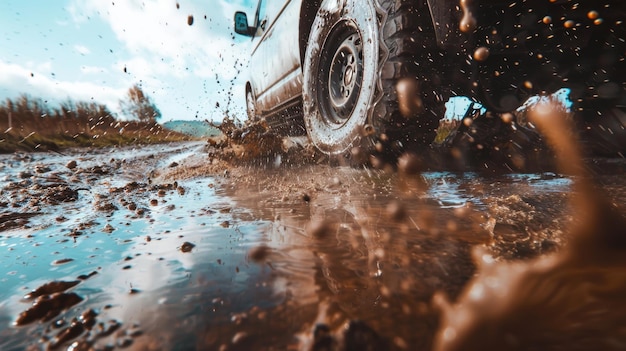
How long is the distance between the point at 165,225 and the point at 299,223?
0.55 meters

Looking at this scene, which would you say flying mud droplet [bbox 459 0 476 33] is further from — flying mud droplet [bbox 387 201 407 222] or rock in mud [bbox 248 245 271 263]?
rock in mud [bbox 248 245 271 263]

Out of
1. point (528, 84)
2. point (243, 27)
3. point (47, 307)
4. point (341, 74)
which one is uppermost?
point (243, 27)

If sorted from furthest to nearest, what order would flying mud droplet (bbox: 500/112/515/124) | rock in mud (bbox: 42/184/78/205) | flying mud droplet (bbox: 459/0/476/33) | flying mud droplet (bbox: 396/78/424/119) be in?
flying mud droplet (bbox: 500/112/515/124)
flying mud droplet (bbox: 396/78/424/119)
rock in mud (bbox: 42/184/78/205)
flying mud droplet (bbox: 459/0/476/33)

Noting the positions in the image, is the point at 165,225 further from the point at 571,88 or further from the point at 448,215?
the point at 571,88

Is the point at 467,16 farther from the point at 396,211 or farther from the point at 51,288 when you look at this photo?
the point at 51,288

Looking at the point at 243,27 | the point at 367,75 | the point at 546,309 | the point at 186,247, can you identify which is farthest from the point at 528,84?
the point at 243,27

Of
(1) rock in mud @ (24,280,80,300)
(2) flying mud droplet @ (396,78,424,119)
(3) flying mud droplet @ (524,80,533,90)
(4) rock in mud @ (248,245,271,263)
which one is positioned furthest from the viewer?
(3) flying mud droplet @ (524,80,533,90)

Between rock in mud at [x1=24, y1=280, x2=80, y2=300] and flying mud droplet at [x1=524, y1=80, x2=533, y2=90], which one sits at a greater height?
flying mud droplet at [x1=524, y1=80, x2=533, y2=90]

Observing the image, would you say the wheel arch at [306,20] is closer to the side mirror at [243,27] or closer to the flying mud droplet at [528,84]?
the flying mud droplet at [528,84]

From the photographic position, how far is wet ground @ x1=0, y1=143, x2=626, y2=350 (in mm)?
560

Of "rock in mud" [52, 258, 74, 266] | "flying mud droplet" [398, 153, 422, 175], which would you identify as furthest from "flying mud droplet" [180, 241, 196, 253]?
"flying mud droplet" [398, 153, 422, 175]

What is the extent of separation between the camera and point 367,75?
2.12 metres

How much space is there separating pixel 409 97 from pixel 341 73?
87 centimetres

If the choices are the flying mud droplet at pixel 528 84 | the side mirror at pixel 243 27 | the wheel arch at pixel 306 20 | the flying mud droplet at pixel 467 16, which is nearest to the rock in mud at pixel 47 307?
the flying mud droplet at pixel 467 16
